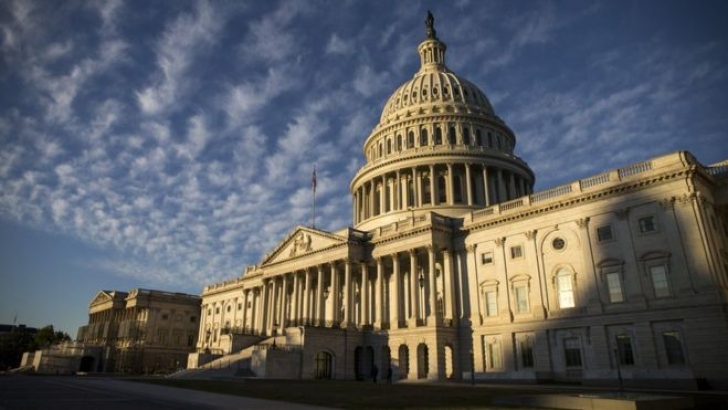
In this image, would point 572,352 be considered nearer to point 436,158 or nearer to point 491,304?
point 491,304

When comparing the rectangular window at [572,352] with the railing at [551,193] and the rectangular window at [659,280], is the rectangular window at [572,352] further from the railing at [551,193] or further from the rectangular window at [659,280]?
the railing at [551,193]

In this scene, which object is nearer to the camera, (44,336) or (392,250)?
(392,250)

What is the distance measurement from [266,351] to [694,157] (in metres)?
43.8

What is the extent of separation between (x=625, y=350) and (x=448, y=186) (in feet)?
123

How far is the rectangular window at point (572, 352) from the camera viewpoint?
44250 millimetres

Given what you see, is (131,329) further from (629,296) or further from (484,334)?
(629,296)

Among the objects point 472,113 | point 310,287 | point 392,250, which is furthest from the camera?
point 472,113

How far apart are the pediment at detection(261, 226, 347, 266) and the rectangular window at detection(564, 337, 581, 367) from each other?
91.9ft

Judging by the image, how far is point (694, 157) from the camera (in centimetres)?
4197

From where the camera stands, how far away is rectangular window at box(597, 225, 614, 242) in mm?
44812

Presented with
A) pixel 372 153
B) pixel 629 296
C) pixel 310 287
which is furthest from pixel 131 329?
pixel 629 296

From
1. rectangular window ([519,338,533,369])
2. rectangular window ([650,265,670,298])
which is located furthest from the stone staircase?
rectangular window ([650,265,670,298])

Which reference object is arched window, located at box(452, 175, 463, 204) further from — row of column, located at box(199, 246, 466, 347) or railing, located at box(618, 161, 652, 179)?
railing, located at box(618, 161, 652, 179)

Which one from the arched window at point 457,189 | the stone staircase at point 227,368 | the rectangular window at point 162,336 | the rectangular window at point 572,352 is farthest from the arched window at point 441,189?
the rectangular window at point 162,336
